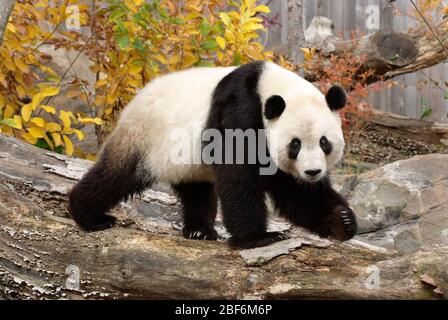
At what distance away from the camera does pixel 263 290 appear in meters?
3.33

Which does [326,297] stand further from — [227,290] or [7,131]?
[7,131]

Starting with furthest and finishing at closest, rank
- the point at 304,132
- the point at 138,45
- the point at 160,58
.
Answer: the point at 160,58 < the point at 138,45 < the point at 304,132

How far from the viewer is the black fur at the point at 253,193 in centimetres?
378

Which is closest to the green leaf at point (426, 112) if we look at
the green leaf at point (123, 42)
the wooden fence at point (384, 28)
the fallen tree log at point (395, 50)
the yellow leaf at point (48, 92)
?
the wooden fence at point (384, 28)

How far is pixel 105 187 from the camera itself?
421 cm

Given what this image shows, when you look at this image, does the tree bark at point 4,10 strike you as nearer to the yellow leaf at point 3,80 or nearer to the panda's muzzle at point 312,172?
the yellow leaf at point 3,80

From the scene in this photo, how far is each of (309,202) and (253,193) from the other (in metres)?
0.41

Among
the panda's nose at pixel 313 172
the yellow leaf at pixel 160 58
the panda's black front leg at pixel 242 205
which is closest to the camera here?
the panda's nose at pixel 313 172

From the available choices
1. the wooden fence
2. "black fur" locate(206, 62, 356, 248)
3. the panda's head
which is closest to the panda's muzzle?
the panda's head

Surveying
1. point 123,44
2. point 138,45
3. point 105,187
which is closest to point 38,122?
point 123,44

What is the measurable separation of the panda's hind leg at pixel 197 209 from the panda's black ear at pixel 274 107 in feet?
3.48

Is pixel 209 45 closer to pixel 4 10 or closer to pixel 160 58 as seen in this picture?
pixel 160 58

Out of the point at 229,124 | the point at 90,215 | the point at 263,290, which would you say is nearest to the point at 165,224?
the point at 90,215

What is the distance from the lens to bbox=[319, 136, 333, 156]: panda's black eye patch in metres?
3.69
